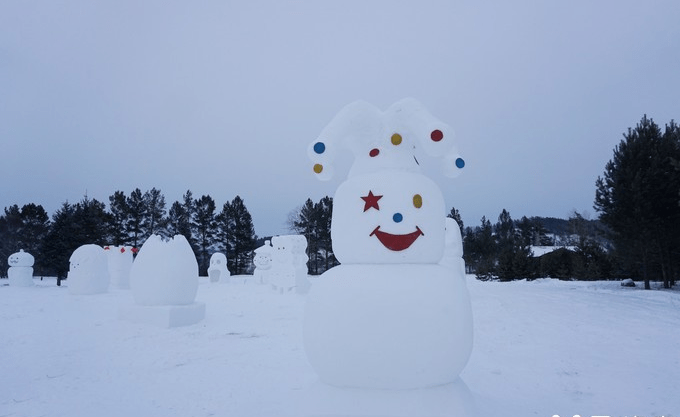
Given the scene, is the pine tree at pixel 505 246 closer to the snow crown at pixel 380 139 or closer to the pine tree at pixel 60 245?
the snow crown at pixel 380 139

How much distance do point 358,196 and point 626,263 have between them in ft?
64.7

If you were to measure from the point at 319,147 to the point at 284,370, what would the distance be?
3389mm

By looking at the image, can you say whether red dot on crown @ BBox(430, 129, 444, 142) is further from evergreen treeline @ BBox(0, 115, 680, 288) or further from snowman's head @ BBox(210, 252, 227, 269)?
snowman's head @ BBox(210, 252, 227, 269)

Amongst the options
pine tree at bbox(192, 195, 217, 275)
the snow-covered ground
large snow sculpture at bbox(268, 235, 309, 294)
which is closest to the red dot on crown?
the snow-covered ground

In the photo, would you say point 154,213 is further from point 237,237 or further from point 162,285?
point 162,285

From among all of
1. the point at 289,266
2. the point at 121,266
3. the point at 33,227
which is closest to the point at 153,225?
the point at 33,227

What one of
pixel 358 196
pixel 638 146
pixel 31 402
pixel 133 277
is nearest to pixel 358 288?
pixel 358 196

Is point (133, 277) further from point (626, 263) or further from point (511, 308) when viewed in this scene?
point (626, 263)

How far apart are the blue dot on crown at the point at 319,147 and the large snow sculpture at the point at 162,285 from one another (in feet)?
20.2

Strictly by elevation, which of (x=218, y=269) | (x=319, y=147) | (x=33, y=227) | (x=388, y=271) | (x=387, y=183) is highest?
(x=33, y=227)

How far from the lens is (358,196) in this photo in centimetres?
369

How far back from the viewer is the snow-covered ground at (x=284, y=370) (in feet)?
13.3

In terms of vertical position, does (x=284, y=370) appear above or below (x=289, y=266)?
below

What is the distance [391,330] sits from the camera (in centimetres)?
317
